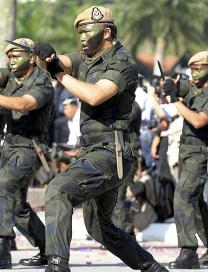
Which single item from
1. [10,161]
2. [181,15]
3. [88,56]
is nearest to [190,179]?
[10,161]

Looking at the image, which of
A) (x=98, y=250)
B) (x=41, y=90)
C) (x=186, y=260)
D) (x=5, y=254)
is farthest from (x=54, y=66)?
(x=98, y=250)

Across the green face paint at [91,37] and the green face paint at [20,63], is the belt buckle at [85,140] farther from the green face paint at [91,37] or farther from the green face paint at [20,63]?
the green face paint at [20,63]

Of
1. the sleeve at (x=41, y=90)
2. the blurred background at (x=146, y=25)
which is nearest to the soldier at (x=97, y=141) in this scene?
the sleeve at (x=41, y=90)

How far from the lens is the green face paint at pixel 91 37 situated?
24.6 feet

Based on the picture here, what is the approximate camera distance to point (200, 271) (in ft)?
30.1

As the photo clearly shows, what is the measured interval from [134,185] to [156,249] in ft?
3.67

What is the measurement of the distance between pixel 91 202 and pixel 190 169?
6.76ft

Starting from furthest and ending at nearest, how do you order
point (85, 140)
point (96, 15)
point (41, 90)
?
point (41, 90) < point (85, 140) < point (96, 15)

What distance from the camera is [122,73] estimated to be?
7.42 metres

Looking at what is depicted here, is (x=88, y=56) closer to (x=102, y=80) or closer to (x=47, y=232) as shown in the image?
(x=102, y=80)

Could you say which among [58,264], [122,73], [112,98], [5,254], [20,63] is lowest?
[5,254]

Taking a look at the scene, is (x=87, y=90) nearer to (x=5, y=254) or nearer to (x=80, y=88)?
(x=80, y=88)

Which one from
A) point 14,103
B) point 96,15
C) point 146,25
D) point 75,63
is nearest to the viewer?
point 96,15

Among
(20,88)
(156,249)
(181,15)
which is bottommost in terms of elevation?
(156,249)
